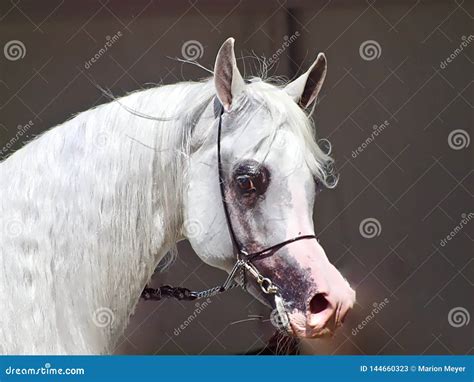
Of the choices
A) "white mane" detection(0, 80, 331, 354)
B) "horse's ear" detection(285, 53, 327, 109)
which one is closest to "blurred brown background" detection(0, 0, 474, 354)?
"horse's ear" detection(285, 53, 327, 109)

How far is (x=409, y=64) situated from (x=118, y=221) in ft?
5.76

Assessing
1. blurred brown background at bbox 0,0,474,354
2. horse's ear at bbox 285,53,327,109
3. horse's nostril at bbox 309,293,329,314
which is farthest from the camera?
blurred brown background at bbox 0,0,474,354

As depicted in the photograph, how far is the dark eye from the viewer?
1.95 metres

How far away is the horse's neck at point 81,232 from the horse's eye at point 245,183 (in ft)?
0.64

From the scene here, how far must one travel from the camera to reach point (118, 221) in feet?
6.40

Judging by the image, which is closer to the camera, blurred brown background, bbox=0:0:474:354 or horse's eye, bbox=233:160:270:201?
horse's eye, bbox=233:160:270:201

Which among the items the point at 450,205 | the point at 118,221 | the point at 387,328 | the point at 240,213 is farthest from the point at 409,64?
the point at 118,221

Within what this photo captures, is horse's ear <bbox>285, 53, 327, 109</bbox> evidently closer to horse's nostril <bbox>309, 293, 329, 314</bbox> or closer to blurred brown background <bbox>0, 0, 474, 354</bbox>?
horse's nostril <bbox>309, 293, 329, 314</bbox>

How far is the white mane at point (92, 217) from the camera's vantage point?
1.93m

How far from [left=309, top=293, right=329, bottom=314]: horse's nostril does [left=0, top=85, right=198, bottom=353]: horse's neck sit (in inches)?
17.7

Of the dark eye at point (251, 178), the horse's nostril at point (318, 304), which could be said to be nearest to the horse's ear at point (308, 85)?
the dark eye at point (251, 178)

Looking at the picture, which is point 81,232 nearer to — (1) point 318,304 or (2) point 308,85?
(1) point 318,304

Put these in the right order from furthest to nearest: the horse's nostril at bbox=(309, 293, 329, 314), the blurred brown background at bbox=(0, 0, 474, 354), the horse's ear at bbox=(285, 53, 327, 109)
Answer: the blurred brown background at bbox=(0, 0, 474, 354) → the horse's ear at bbox=(285, 53, 327, 109) → the horse's nostril at bbox=(309, 293, 329, 314)

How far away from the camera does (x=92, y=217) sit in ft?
6.35
